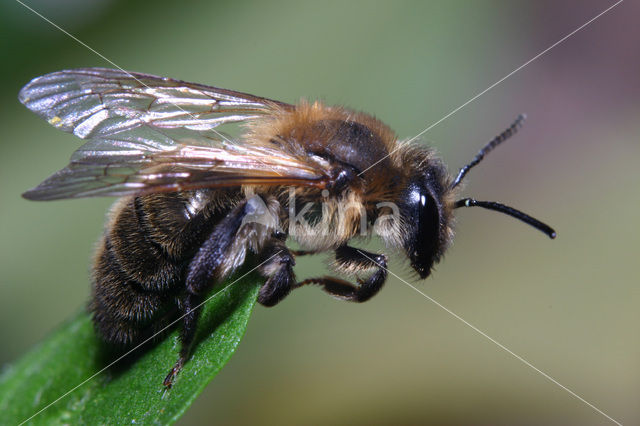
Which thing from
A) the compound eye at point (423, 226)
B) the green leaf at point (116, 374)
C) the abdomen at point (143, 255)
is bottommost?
the green leaf at point (116, 374)

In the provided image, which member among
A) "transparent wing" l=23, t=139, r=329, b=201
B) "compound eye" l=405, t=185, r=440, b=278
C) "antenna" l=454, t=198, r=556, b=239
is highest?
"antenna" l=454, t=198, r=556, b=239

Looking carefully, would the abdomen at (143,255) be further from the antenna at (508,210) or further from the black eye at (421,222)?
the antenna at (508,210)

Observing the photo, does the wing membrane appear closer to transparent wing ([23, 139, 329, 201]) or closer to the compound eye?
transparent wing ([23, 139, 329, 201])

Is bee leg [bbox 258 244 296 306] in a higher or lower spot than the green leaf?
higher

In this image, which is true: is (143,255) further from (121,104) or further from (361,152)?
(361,152)

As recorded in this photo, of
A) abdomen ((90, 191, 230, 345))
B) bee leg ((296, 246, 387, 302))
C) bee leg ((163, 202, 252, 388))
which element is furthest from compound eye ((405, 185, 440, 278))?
abdomen ((90, 191, 230, 345))

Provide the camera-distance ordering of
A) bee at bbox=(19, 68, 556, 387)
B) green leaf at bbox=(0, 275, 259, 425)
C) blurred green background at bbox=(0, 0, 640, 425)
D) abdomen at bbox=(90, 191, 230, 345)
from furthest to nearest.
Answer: blurred green background at bbox=(0, 0, 640, 425) → abdomen at bbox=(90, 191, 230, 345) → bee at bbox=(19, 68, 556, 387) → green leaf at bbox=(0, 275, 259, 425)

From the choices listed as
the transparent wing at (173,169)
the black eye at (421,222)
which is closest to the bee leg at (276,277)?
the transparent wing at (173,169)

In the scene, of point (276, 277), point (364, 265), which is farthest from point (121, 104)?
point (364, 265)

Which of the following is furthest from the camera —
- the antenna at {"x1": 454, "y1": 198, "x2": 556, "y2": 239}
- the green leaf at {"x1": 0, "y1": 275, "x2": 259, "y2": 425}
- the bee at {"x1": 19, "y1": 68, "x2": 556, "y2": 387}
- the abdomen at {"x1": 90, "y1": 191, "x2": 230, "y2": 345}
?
the antenna at {"x1": 454, "y1": 198, "x2": 556, "y2": 239}
